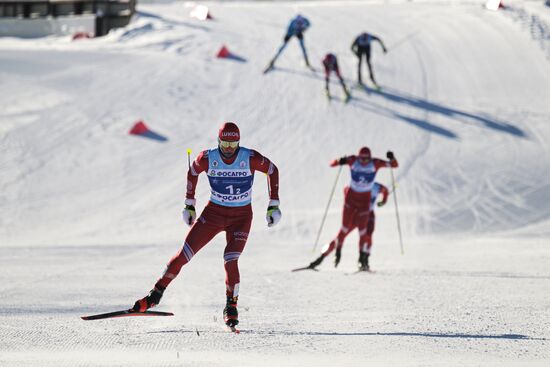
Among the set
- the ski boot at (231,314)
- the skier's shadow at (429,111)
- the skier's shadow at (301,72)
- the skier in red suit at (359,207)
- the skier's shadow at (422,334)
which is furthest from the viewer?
the skier's shadow at (301,72)

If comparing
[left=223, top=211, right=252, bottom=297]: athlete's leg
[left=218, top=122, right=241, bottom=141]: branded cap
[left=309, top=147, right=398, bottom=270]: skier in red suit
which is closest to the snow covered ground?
[left=223, top=211, right=252, bottom=297]: athlete's leg

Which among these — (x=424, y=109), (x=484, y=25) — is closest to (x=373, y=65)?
(x=424, y=109)

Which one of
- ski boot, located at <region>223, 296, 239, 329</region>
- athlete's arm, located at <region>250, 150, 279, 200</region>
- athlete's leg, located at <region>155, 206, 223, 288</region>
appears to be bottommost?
ski boot, located at <region>223, 296, 239, 329</region>

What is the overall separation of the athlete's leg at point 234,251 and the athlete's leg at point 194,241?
0.44ft

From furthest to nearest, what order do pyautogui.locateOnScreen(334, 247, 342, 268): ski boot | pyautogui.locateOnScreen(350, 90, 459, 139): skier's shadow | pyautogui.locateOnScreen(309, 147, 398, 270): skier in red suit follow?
pyautogui.locateOnScreen(350, 90, 459, 139): skier's shadow, pyautogui.locateOnScreen(334, 247, 342, 268): ski boot, pyautogui.locateOnScreen(309, 147, 398, 270): skier in red suit

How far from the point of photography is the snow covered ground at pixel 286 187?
22.5ft

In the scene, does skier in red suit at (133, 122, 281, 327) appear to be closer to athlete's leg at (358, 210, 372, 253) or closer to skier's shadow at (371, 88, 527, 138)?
athlete's leg at (358, 210, 372, 253)

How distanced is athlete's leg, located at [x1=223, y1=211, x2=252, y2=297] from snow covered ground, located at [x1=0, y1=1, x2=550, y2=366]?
15.4 inches

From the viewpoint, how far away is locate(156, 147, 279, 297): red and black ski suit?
7.50 meters

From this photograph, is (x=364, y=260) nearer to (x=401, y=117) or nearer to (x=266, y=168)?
(x=266, y=168)

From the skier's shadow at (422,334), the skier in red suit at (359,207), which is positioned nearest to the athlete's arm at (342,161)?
the skier in red suit at (359,207)

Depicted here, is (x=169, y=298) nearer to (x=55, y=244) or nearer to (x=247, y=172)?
(x=247, y=172)

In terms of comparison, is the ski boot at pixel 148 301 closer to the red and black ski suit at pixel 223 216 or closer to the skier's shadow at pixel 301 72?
the red and black ski suit at pixel 223 216

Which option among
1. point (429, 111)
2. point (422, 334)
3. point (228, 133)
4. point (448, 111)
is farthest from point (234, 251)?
point (448, 111)
